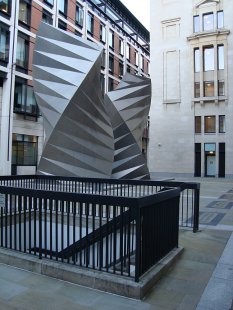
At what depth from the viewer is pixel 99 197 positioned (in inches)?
216

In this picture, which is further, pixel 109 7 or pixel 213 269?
pixel 109 7

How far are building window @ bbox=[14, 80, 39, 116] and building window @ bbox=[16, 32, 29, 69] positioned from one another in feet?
6.70

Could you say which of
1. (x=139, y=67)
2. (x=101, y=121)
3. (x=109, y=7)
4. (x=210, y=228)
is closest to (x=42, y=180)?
(x=210, y=228)

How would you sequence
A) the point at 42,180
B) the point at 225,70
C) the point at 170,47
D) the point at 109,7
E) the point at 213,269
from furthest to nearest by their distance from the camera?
the point at 109,7 < the point at 170,47 < the point at 225,70 < the point at 42,180 < the point at 213,269

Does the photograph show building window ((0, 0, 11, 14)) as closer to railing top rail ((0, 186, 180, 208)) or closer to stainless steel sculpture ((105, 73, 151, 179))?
stainless steel sculpture ((105, 73, 151, 179))

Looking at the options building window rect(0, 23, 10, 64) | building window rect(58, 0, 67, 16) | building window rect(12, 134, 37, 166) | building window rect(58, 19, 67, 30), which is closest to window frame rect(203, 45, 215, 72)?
building window rect(58, 19, 67, 30)

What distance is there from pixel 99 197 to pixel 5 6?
33841 millimetres

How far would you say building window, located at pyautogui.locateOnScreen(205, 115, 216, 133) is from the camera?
141 ft

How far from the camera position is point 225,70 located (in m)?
42.4

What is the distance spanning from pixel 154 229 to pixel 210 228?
15.4 feet

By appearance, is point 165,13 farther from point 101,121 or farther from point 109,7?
point 101,121

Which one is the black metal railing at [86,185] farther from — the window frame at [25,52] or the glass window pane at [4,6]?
the glass window pane at [4,6]

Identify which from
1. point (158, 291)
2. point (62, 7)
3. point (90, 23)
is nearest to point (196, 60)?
point (90, 23)

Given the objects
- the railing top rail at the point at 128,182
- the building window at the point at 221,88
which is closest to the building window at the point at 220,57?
the building window at the point at 221,88
